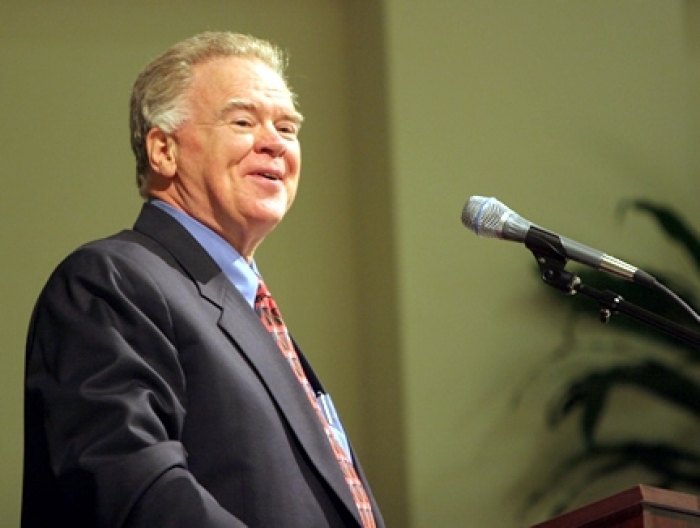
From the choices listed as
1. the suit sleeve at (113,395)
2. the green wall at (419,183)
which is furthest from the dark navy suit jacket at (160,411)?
the green wall at (419,183)

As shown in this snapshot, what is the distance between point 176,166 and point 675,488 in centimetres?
205

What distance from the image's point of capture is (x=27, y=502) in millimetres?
1754

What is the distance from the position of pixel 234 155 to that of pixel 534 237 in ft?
1.74

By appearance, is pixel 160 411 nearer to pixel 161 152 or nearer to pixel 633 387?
pixel 161 152

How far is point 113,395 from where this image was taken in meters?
1.62

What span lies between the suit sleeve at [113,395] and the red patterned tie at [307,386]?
0.88ft

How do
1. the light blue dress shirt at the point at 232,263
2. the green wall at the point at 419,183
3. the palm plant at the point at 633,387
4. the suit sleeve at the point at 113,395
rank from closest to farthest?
the suit sleeve at the point at 113,395, the light blue dress shirt at the point at 232,263, the palm plant at the point at 633,387, the green wall at the point at 419,183

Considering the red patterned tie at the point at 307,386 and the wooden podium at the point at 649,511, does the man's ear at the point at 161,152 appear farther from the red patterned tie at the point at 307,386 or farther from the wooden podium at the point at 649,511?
the wooden podium at the point at 649,511

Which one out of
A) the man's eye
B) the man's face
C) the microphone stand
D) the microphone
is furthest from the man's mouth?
the microphone stand

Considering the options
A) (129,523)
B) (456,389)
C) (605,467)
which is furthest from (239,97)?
(605,467)

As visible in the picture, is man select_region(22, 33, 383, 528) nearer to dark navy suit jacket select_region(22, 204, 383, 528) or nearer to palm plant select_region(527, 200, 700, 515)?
dark navy suit jacket select_region(22, 204, 383, 528)

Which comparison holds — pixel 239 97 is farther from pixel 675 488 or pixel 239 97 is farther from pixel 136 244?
pixel 675 488

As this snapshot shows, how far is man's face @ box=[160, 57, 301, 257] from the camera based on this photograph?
82.7 inches

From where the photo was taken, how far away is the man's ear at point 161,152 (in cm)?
214
